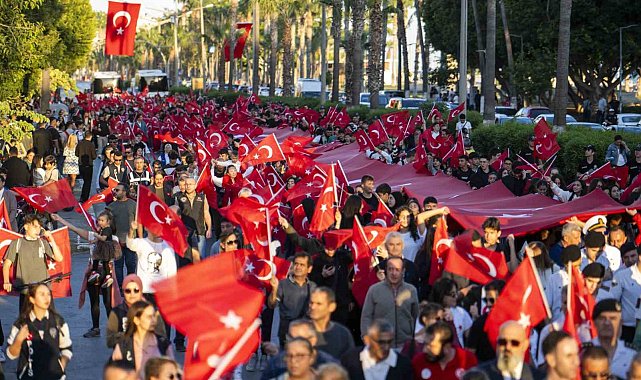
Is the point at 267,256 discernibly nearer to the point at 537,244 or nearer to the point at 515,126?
the point at 537,244

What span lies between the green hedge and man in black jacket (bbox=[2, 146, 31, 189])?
10.4 m

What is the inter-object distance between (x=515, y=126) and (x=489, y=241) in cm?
1931

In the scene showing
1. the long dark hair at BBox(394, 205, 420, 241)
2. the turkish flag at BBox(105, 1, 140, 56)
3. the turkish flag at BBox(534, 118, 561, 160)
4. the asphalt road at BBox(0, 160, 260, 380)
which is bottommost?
the asphalt road at BBox(0, 160, 260, 380)

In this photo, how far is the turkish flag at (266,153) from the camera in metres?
19.1

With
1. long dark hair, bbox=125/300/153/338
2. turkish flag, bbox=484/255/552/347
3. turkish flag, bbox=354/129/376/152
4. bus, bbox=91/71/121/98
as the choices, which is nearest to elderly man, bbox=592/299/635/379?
turkish flag, bbox=484/255/552/347

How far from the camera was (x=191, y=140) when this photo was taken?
1101 inches

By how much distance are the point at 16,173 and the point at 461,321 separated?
12.2 metres

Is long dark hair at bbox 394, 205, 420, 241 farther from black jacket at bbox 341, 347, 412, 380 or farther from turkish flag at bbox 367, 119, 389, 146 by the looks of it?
A: turkish flag at bbox 367, 119, 389, 146

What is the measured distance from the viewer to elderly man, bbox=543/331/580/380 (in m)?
6.39

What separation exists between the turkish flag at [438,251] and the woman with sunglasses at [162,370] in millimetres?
4564

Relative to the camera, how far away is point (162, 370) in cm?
642

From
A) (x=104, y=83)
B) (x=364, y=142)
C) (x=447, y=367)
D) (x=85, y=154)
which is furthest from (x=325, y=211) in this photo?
(x=104, y=83)

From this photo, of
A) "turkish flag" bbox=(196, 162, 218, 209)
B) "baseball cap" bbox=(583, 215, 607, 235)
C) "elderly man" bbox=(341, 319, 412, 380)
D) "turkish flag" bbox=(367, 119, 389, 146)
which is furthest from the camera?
"turkish flag" bbox=(367, 119, 389, 146)

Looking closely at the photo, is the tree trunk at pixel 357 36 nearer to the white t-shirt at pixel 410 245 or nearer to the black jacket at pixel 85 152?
the black jacket at pixel 85 152
